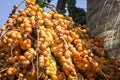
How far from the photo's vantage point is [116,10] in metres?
3.37

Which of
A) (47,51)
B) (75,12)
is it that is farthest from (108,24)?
(75,12)

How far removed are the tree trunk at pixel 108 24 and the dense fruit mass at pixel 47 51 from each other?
19cm

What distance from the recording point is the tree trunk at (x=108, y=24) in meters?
3.26

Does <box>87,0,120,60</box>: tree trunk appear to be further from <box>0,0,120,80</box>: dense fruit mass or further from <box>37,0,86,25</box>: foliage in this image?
<box>37,0,86,25</box>: foliage

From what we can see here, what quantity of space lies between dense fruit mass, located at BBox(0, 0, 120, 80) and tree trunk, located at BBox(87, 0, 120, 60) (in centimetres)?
19

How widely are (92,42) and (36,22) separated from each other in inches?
21.9

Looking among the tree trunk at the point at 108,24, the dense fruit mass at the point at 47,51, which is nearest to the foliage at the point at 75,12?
the tree trunk at the point at 108,24

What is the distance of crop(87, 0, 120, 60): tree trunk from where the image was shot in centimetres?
326

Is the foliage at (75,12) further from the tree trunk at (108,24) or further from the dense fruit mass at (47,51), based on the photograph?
the dense fruit mass at (47,51)

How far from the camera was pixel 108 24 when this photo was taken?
11.1 ft

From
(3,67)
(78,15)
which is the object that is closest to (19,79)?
(3,67)

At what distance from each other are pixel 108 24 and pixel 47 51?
2.98 feet

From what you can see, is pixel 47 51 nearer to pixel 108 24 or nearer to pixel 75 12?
pixel 108 24

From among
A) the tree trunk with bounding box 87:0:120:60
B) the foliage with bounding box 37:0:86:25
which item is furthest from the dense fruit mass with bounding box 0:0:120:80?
the foliage with bounding box 37:0:86:25
